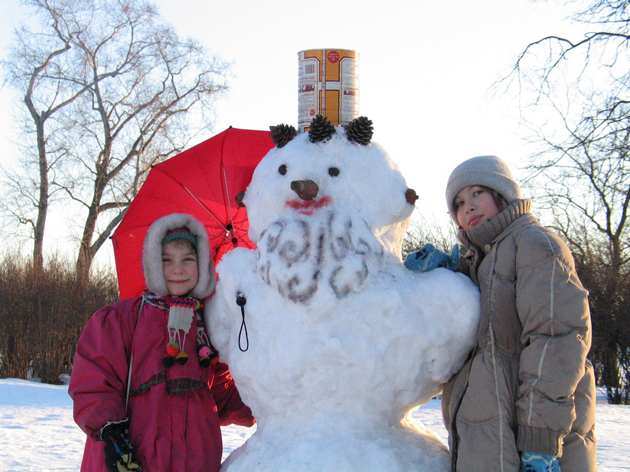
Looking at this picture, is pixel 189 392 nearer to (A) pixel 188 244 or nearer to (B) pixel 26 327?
(A) pixel 188 244

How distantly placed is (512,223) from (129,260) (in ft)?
5.83

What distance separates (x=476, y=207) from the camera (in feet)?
7.45

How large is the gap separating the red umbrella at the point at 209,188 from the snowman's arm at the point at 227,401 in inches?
21.8

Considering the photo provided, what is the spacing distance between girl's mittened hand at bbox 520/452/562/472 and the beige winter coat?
0.03 m

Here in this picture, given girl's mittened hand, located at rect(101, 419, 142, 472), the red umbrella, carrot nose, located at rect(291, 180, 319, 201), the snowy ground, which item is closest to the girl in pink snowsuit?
girl's mittened hand, located at rect(101, 419, 142, 472)

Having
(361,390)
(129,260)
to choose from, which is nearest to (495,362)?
(361,390)

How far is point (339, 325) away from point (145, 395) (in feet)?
2.75

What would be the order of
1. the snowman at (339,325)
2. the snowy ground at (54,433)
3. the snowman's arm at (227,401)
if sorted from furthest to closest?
the snowy ground at (54,433)
the snowman's arm at (227,401)
the snowman at (339,325)

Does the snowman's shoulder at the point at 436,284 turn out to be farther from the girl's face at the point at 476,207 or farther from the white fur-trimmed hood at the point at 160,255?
the white fur-trimmed hood at the point at 160,255

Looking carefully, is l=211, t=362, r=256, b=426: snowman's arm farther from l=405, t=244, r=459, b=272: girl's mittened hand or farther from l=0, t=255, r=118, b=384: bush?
l=0, t=255, r=118, b=384: bush

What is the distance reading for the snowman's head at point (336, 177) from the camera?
7.57ft

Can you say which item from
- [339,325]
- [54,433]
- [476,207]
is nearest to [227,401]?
[339,325]

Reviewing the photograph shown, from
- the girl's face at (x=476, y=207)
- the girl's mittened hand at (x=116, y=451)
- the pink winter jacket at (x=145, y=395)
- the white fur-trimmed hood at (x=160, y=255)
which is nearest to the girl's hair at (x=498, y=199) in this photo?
the girl's face at (x=476, y=207)

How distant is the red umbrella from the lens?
2748 millimetres
